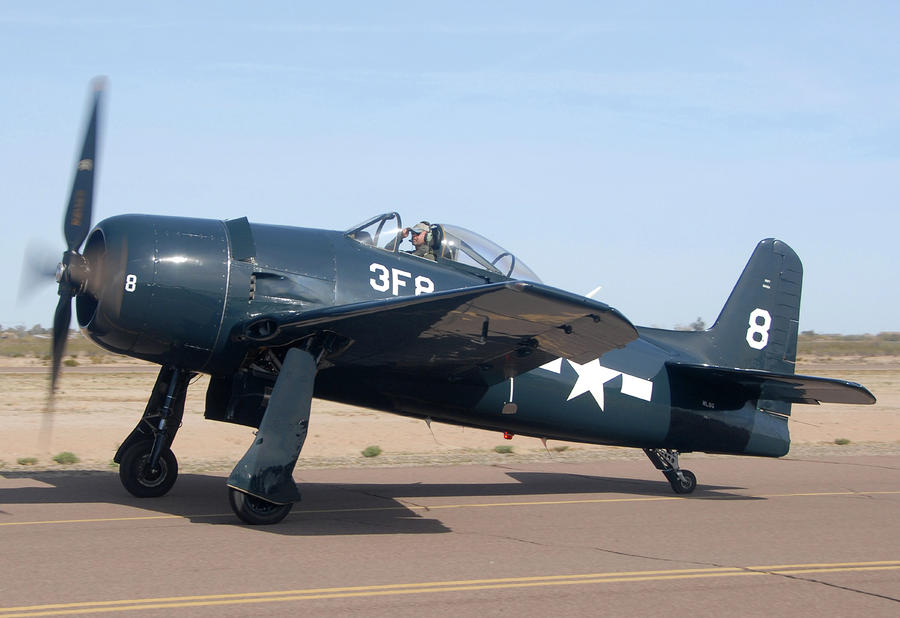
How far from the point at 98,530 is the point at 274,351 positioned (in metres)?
2.20

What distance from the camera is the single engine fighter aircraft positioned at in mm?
8070

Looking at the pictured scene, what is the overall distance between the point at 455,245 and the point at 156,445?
3749 mm

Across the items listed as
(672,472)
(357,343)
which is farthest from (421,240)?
(672,472)

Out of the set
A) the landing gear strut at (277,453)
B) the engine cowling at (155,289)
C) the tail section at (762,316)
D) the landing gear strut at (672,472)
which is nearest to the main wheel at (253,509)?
the landing gear strut at (277,453)

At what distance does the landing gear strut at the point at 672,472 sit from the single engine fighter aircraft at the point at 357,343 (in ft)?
0.09

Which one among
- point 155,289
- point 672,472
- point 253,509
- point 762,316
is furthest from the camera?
point 762,316

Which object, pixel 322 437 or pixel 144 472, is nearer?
pixel 144 472

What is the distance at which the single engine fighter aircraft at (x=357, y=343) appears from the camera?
807 cm

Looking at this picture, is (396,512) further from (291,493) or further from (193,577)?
(193,577)

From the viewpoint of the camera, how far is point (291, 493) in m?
8.00

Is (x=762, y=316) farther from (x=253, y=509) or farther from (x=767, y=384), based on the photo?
(x=253, y=509)

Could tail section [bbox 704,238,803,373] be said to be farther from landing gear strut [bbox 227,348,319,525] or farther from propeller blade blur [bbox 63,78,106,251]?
propeller blade blur [bbox 63,78,106,251]

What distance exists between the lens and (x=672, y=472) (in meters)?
11.5

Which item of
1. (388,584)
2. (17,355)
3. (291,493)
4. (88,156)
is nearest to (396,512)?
(291,493)
